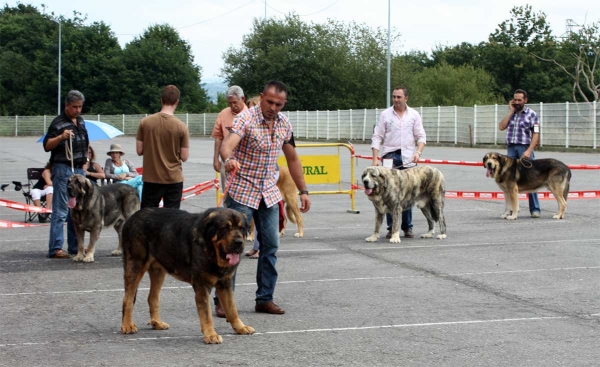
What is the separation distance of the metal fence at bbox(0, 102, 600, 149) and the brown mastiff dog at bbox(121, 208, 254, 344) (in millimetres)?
31589

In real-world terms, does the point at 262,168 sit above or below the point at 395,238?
above

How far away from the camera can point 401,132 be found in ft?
41.7

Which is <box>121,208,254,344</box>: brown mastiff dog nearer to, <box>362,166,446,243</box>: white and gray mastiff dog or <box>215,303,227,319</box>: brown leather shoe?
<box>215,303,227,319</box>: brown leather shoe

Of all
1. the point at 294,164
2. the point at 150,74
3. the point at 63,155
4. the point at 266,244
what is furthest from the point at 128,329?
the point at 150,74

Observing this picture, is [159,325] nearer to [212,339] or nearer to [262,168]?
[212,339]

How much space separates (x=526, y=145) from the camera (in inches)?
607

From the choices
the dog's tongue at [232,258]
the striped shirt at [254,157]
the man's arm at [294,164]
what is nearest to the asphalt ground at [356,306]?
the dog's tongue at [232,258]

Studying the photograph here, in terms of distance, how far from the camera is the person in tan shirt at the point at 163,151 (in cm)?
944

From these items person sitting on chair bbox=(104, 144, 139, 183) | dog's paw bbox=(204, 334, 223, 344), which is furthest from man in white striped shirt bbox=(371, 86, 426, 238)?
dog's paw bbox=(204, 334, 223, 344)

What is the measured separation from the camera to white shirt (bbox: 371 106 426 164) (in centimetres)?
1272

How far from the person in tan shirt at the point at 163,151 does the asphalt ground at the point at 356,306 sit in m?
0.95

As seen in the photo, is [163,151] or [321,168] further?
[321,168]

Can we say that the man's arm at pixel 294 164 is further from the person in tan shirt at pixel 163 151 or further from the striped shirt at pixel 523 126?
the striped shirt at pixel 523 126

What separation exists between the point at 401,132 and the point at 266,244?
5555 millimetres
